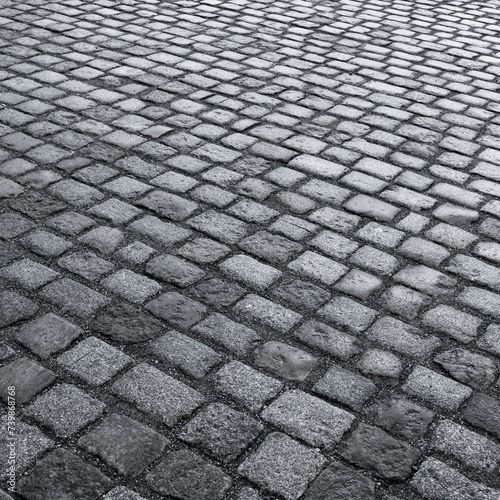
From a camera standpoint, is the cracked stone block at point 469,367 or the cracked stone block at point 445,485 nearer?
the cracked stone block at point 445,485

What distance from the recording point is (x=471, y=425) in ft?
8.98

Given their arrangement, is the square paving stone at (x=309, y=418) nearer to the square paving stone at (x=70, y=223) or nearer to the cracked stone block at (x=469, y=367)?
the cracked stone block at (x=469, y=367)

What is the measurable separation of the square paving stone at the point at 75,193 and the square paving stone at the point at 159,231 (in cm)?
36

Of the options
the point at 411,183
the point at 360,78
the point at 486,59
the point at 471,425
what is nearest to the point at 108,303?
the point at 471,425

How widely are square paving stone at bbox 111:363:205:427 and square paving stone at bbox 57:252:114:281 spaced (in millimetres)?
719

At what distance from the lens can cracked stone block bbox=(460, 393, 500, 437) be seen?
273cm

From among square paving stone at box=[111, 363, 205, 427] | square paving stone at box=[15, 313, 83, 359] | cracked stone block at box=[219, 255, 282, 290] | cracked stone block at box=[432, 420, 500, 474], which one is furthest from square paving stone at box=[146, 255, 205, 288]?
cracked stone block at box=[432, 420, 500, 474]

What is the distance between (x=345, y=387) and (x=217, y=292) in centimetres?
82

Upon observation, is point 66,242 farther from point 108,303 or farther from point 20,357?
point 20,357

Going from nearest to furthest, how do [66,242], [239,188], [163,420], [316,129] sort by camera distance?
[163,420]
[66,242]
[239,188]
[316,129]

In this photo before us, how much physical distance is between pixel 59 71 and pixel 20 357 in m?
3.41

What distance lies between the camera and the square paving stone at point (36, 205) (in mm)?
3865

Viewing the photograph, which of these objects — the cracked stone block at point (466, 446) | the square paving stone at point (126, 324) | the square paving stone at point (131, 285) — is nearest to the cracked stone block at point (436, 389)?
the cracked stone block at point (466, 446)

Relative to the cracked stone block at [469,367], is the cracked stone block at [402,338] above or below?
above
